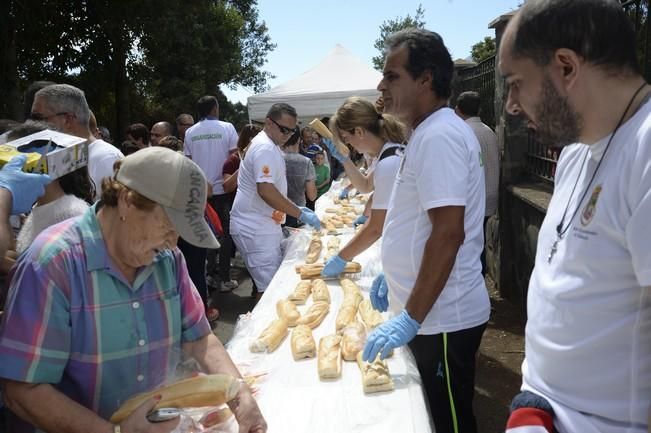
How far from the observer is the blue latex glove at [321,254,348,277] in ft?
10.2

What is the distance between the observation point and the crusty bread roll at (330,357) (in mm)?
1937

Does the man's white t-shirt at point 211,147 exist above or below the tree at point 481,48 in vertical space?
below

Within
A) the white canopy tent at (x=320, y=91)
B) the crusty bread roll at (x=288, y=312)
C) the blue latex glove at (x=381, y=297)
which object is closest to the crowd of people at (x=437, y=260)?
the blue latex glove at (x=381, y=297)

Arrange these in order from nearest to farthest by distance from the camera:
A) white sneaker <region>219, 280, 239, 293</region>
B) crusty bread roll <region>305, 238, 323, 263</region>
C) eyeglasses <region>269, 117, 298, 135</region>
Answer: crusty bread roll <region>305, 238, 323, 263</region> < eyeglasses <region>269, 117, 298, 135</region> < white sneaker <region>219, 280, 239, 293</region>

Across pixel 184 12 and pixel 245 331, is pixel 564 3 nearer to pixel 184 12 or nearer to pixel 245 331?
pixel 245 331

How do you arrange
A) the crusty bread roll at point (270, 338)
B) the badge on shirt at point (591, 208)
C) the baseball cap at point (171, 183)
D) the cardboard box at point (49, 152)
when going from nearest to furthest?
the badge on shirt at point (591, 208) → the baseball cap at point (171, 183) → the cardboard box at point (49, 152) → the crusty bread roll at point (270, 338)

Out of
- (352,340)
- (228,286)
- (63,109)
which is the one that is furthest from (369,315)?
(228,286)

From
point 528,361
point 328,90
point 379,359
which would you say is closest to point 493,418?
point 379,359

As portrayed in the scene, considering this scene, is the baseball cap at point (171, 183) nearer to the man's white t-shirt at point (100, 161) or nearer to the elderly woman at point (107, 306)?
the elderly woman at point (107, 306)

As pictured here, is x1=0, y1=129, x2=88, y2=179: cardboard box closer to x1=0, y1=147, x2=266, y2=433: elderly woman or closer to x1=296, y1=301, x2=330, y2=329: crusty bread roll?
x1=0, y1=147, x2=266, y2=433: elderly woman

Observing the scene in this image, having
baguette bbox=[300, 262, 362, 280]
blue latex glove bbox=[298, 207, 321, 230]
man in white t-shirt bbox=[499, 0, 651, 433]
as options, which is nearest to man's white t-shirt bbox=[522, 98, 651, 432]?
man in white t-shirt bbox=[499, 0, 651, 433]

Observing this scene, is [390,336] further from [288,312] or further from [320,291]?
[320,291]

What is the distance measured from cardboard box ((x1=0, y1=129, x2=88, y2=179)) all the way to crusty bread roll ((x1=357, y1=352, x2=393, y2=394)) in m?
1.28

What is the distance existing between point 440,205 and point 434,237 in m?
0.12
